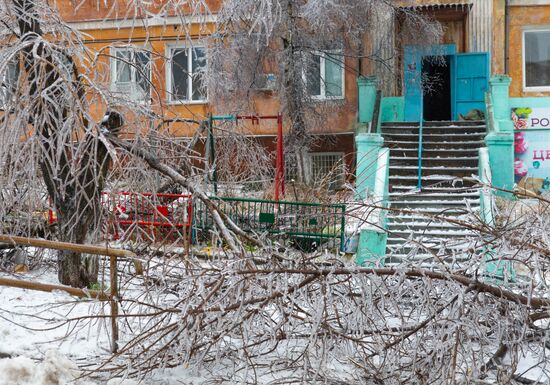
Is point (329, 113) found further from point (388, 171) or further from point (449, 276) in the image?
point (449, 276)

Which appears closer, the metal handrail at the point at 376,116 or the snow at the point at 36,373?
the snow at the point at 36,373

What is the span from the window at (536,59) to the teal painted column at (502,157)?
6062 mm

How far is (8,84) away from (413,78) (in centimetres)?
1305

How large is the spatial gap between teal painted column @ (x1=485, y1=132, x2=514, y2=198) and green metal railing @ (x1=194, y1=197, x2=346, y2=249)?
3959 millimetres

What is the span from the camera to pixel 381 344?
564 cm

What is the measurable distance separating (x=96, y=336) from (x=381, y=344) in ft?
9.97

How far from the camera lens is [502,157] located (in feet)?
46.3

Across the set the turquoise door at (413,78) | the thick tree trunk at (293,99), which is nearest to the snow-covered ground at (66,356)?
the thick tree trunk at (293,99)

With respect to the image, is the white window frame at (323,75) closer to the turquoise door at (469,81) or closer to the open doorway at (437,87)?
the open doorway at (437,87)

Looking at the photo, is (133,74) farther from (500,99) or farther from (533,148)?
(533,148)

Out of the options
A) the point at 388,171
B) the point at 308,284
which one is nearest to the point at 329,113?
the point at 388,171

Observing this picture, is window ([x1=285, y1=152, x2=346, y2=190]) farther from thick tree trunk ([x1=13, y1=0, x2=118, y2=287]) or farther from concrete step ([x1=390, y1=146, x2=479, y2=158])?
thick tree trunk ([x1=13, y1=0, x2=118, y2=287])

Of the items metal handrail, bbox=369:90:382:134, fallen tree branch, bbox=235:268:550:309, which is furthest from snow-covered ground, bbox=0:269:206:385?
metal handrail, bbox=369:90:382:134

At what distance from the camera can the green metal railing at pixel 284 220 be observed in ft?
36.8
